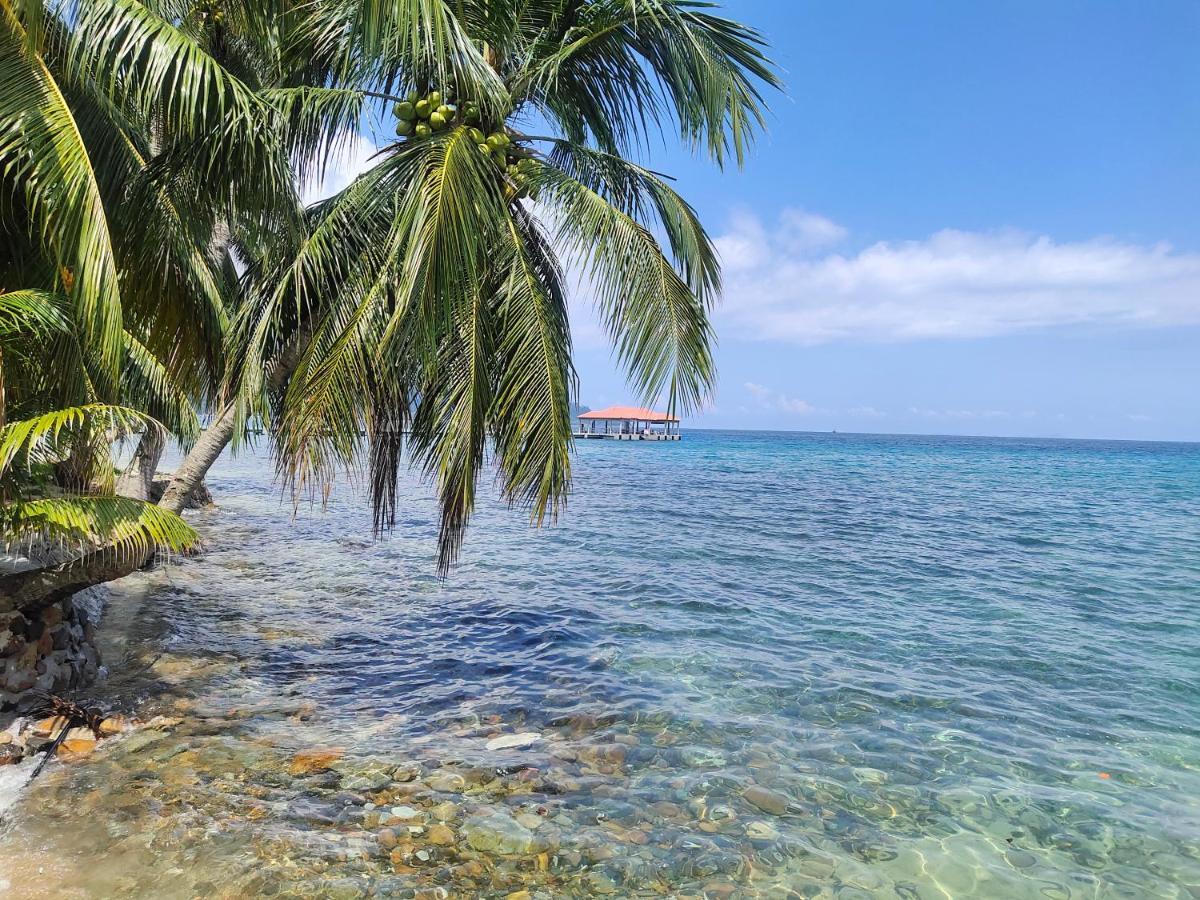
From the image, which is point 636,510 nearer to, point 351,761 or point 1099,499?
point 351,761

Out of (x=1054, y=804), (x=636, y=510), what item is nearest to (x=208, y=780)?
(x=1054, y=804)

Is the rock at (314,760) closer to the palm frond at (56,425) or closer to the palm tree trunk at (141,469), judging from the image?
the palm frond at (56,425)

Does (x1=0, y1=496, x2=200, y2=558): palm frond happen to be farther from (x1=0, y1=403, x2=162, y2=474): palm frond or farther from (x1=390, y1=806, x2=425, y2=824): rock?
(x1=390, y1=806, x2=425, y2=824): rock

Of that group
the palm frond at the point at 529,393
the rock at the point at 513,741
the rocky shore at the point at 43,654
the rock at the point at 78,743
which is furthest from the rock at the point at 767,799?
the rocky shore at the point at 43,654

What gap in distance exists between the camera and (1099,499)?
3067 centimetres

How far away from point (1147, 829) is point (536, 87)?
305 inches

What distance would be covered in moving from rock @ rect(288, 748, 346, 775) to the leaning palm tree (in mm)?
1822

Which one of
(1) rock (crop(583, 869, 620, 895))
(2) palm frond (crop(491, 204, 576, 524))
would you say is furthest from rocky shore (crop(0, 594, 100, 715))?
(1) rock (crop(583, 869, 620, 895))

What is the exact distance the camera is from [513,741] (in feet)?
19.9

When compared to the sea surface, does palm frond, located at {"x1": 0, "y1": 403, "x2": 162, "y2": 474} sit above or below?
above

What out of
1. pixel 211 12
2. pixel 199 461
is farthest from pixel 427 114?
pixel 211 12

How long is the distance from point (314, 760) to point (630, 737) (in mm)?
2564

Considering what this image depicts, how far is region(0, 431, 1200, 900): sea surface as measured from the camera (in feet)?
14.1

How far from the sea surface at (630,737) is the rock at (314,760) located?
2cm
